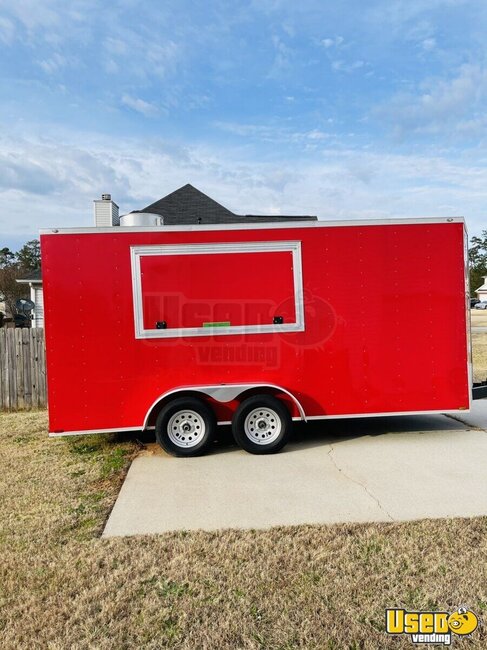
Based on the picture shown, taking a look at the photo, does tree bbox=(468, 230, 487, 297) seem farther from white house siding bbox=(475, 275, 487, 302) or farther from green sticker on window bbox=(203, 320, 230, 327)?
green sticker on window bbox=(203, 320, 230, 327)

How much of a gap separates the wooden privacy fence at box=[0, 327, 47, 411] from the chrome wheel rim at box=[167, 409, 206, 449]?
4.66 meters

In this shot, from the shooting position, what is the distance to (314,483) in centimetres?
466

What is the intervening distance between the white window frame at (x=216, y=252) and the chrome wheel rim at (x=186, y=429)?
99 centimetres

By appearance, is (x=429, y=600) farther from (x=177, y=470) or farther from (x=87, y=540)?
(x=177, y=470)

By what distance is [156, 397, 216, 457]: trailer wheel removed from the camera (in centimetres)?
552

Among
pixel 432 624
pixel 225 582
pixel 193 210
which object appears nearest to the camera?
pixel 432 624

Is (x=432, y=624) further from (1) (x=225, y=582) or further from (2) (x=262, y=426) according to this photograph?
(2) (x=262, y=426)

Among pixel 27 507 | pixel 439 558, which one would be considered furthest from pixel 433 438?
pixel 27 507

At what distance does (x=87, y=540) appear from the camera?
3.55 meters

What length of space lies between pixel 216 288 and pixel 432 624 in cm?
395

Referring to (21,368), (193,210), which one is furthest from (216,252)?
(193,210)

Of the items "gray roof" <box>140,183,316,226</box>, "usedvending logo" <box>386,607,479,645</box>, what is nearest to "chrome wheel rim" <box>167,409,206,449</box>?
"usedvending logo" <box>386,607,479,645</box>

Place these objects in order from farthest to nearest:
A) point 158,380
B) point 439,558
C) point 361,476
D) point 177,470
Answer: point 158,380 → point 177,470 → point 361,476 → point 439,558

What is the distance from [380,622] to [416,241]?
443cm
